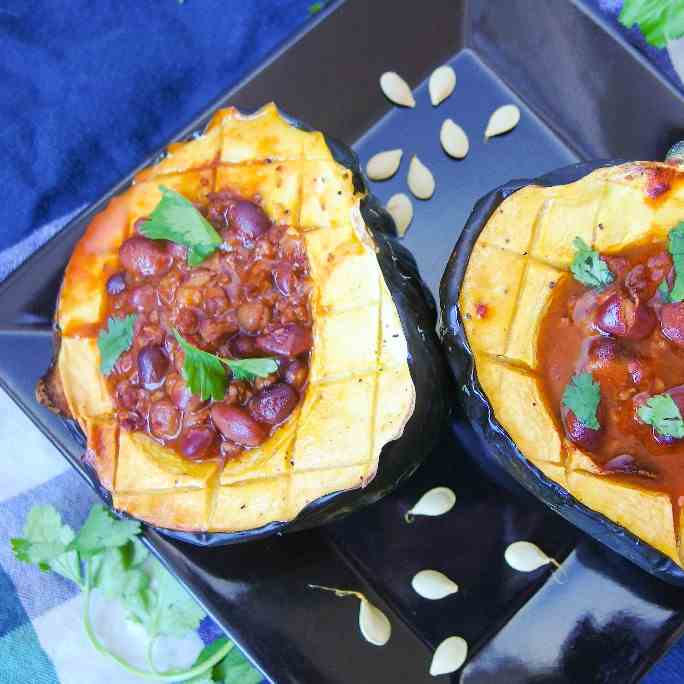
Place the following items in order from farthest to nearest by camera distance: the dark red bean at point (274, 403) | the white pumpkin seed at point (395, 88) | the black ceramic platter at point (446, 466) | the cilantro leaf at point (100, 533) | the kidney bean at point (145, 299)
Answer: the white pumpkin seed at point (395, 88) < the cilantro leaf at point (100, 533) < the black ceramic platter at point (446, 466) < the kidney bean at point (145, 299) < the dark red bean at point (274, 403)

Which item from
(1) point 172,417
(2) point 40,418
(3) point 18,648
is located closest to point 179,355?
(1) point 172,417

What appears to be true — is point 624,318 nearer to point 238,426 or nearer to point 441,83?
point 238,426

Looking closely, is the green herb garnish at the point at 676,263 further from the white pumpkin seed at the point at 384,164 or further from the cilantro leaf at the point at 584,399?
the white pumpkin seed at the point at 384,164

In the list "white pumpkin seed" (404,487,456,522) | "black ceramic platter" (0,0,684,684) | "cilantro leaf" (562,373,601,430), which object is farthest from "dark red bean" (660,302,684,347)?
"white pumpkin seed" (404,487,456,522)

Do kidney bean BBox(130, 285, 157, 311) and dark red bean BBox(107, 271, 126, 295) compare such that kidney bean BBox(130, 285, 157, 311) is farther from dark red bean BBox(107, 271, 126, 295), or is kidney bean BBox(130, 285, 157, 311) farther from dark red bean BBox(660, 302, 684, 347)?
dark red bean BBox(660, 302, 684, 347)

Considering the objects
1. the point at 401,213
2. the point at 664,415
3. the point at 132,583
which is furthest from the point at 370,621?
the point at 401,213

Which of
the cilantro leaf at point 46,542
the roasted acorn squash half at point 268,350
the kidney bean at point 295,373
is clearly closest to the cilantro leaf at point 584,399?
the roasted acorn squash half at point 268,350
